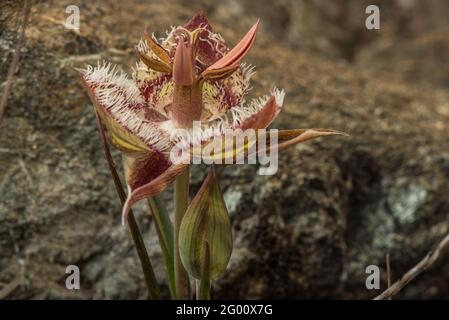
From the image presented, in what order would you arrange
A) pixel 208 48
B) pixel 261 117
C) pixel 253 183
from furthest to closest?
1. pixel 253 183
2. pixel 208 48
3. pixel 261 117

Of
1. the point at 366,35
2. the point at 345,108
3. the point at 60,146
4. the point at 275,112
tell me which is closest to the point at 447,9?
the point at 366,35

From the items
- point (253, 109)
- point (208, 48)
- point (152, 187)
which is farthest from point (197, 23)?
point (152, 187)

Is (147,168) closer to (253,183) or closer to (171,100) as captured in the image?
(171,100)

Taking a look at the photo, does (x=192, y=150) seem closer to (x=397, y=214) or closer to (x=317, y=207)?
(x=317, y=207)

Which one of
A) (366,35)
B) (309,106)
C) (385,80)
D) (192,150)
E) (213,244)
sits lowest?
(213,244)

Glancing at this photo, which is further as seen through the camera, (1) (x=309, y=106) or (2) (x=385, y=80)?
(2) (x=385, y=80)

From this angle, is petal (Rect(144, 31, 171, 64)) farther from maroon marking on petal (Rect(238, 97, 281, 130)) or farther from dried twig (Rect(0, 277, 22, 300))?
dried twig (Rect(0, 277, 22, 300))
